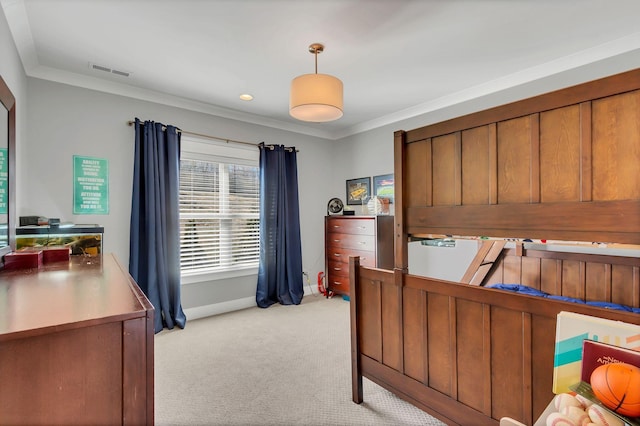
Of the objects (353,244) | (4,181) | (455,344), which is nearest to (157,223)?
(4,181)

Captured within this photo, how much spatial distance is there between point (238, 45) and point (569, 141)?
2.23m

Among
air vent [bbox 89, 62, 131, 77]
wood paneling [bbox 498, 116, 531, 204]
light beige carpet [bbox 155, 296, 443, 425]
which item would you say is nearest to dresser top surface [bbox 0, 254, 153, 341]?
light beige carpet [bbox 155, 296, 443, 425]

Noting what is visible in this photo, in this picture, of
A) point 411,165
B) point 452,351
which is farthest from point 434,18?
point 452,351

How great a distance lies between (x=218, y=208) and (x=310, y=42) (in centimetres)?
232

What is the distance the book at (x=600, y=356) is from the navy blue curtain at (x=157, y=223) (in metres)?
3.30

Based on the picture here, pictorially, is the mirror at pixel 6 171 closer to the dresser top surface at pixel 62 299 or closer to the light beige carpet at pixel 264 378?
the dresser top surface at pixel 62 299

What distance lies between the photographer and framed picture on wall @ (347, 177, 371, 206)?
4.52 m

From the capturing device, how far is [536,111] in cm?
131

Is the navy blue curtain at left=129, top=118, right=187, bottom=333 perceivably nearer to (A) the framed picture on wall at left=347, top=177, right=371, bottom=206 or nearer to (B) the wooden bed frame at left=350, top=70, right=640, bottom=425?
(B) the wooden bed frame at left=350, top=70, right=640, bottom=425

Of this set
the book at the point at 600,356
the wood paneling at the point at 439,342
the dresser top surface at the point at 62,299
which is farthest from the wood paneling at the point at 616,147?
the dresser top surface at the point at 62,299

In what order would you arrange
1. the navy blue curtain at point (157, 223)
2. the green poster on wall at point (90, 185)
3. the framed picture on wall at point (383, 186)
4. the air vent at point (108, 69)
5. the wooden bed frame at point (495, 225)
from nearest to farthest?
the wooden bed frame at point (495, 225), the air vent at point (108, 69), the green poster on wall at point (90, 185), the navy blue curtain at point (157, 223), the framed picture on wall at point (383, 186)

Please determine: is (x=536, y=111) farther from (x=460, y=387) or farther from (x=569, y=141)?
(x=460, y=387)

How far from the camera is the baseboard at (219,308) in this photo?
362 cm

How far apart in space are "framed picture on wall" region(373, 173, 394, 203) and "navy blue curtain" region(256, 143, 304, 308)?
1.16 meters
